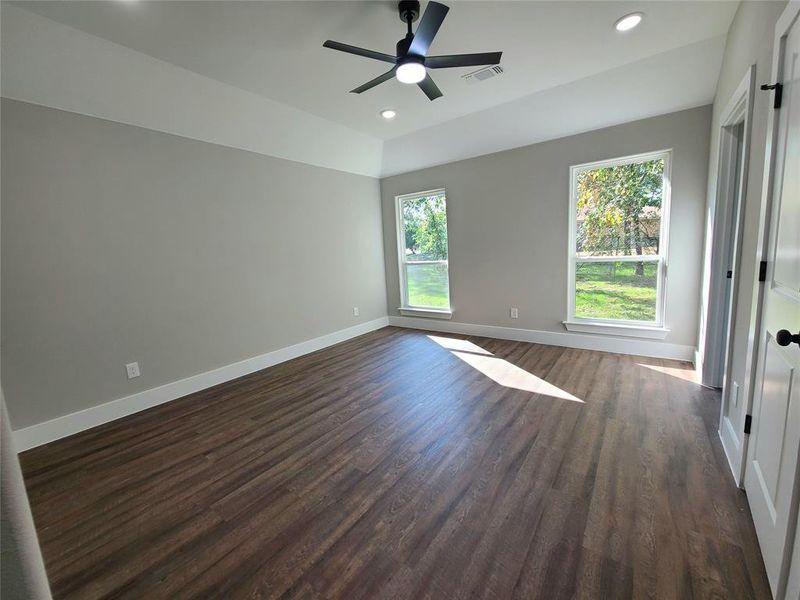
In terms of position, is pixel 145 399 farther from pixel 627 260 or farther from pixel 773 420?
pixel 627 260

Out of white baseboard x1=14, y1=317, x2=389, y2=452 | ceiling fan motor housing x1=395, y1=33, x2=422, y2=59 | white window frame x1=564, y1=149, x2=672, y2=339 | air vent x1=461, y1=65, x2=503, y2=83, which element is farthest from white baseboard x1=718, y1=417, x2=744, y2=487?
white baseboard x1=14, y1=317, x2=389, y2=452

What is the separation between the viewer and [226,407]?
9.84 feet

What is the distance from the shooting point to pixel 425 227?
17.2ft

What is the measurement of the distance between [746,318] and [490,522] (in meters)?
1.73

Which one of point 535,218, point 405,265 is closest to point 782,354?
point 535,218

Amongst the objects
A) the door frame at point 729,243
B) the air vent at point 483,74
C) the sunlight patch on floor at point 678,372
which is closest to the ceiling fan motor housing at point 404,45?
the air vent at point 483,74

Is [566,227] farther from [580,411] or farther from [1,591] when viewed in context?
[1,591]

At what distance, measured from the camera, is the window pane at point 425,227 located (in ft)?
16.6

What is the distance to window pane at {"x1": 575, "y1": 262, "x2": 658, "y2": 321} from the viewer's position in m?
3.66

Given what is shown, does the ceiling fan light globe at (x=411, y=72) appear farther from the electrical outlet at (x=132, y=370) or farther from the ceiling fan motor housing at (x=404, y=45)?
the electrical outlet at (x=132, y=370)

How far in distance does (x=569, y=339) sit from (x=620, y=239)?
129cm

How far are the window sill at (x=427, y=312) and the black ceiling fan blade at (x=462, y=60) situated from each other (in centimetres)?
342

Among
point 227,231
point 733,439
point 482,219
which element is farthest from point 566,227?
point 227,231

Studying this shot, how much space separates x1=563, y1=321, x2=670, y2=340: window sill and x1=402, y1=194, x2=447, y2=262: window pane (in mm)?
2045
